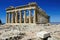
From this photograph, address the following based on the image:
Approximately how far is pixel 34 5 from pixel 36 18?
435cm

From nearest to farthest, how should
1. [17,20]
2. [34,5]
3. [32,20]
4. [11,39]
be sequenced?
[11,39] → [34,5] → [32,20] → [17,20]

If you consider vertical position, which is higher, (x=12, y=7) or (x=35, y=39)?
(x=12, y=7)

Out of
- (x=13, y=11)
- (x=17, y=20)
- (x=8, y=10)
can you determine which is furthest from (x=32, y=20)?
(x=8, y=10)

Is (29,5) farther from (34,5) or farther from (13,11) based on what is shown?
(13,11)

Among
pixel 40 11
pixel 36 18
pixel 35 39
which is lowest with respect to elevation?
pixel 35 39

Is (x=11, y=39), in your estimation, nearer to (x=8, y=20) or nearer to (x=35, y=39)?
(x=35, y=39)

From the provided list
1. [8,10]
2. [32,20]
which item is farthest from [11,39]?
[8,10]

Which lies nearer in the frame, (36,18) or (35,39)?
(35,39)

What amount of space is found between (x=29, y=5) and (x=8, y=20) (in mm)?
13763

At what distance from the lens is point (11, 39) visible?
8.53 metres

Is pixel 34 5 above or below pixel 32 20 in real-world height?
above

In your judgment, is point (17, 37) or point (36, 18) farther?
point (36, 18)

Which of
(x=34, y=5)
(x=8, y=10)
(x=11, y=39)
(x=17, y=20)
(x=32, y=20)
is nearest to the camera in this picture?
(x=11, y=39)

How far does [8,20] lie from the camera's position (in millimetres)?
40344
